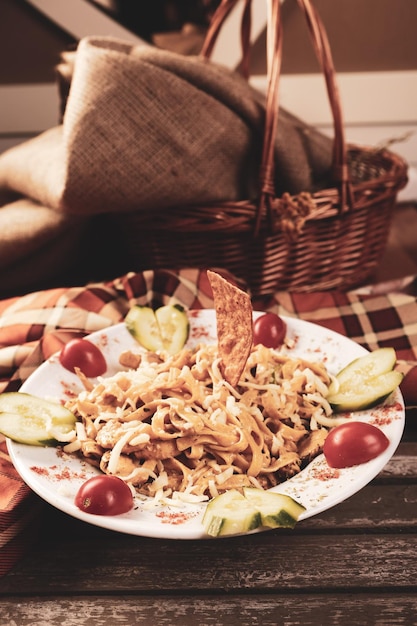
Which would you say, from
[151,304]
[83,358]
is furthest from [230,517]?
[151,304]

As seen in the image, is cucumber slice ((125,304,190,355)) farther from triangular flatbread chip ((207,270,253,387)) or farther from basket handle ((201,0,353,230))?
basket handle ((201,0,353,230))

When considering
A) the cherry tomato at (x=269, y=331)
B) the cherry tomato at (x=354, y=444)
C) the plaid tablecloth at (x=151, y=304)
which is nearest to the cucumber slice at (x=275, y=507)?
the cherry tomato at (x=354, y=444)

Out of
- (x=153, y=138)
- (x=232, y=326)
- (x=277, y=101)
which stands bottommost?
(x=232, y=326)

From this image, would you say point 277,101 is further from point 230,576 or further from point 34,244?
point 230,576

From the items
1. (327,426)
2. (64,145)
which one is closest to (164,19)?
(64,145)

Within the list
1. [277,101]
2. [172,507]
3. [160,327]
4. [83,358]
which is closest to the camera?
[172,507]

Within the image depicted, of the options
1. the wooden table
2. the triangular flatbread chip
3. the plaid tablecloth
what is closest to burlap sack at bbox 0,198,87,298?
the plaid tablecloth

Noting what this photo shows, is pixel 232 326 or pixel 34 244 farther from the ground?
pixel 232 326
